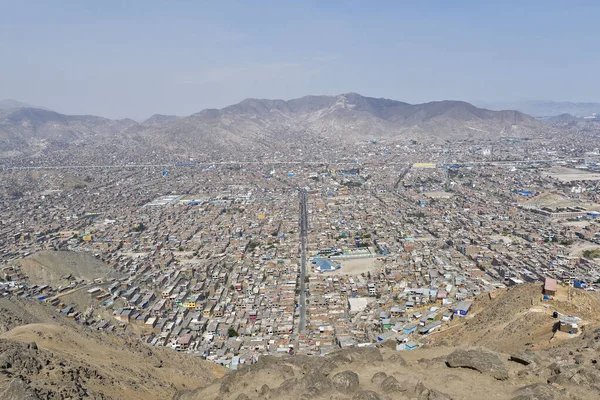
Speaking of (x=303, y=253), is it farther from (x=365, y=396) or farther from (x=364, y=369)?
(x=365, y=396)

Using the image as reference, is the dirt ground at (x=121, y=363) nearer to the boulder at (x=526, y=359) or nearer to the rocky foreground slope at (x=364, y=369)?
the rocky foreground slope at (x=364, y=369)

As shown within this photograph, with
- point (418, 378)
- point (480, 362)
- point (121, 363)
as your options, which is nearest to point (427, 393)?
point (418, 378)

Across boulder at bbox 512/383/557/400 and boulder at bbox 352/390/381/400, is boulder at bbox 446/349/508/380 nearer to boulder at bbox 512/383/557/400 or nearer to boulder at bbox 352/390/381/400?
boulder at bbox 512/383/557/400

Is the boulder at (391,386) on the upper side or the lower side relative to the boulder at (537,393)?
lower

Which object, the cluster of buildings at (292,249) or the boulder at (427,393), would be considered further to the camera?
the cluster of buildings at (292,249)

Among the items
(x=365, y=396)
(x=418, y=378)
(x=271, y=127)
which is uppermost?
(x=271, y=127)

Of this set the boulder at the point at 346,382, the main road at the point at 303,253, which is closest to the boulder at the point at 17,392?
the boulder at the point at 346,382

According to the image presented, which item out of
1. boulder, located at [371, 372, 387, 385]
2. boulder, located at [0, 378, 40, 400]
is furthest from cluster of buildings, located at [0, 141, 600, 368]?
boulder, located at [0, 378, 40, 400]

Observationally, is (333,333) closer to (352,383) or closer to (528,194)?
(352,383)
